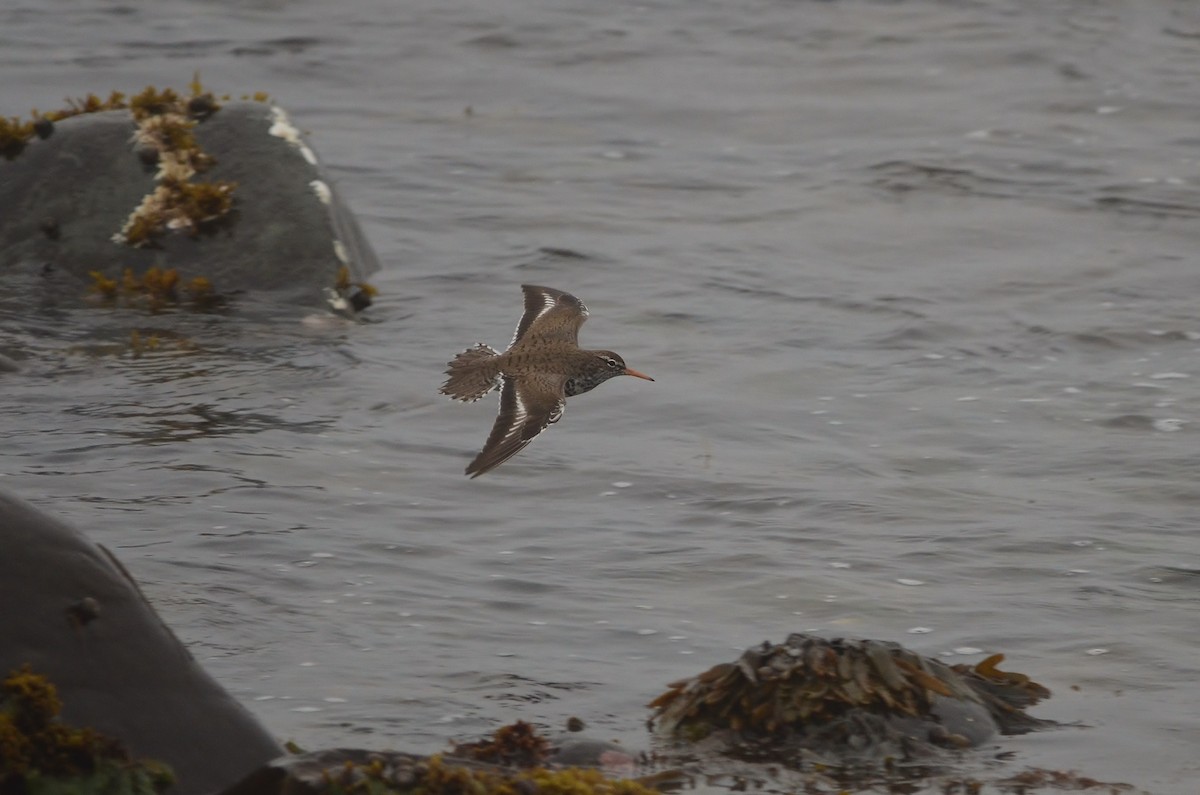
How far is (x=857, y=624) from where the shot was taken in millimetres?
6605

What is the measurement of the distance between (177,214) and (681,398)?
10.3 ft

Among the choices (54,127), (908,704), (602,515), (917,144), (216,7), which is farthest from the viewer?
(216,7)

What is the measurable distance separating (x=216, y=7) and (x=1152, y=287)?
11.4 m

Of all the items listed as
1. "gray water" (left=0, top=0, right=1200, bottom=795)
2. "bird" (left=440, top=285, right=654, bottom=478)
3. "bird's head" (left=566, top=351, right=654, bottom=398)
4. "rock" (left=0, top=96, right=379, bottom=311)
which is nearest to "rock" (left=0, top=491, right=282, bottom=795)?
"gray water" (left=0, top=0, right=1200, bottom=795)

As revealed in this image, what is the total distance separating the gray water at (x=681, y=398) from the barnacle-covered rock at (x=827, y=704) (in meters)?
0.15

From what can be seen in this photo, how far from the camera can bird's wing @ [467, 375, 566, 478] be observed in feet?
20.2

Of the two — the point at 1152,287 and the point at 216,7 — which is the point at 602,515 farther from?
the point at 216,7

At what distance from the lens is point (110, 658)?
441 centimetres

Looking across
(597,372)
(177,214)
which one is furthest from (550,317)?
(177,214)

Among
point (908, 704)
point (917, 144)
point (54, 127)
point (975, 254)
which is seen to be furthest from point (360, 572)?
point (917, 144)

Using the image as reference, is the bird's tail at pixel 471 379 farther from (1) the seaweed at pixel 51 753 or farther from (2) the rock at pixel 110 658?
(1) the seaweed at pixel 51 753

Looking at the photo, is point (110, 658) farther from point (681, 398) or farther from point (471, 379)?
point (681, 398)

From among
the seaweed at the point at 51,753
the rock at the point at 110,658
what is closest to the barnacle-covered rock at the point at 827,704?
the rock at the point at 110,658

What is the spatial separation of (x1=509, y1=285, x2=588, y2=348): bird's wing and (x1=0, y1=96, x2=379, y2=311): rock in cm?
200
